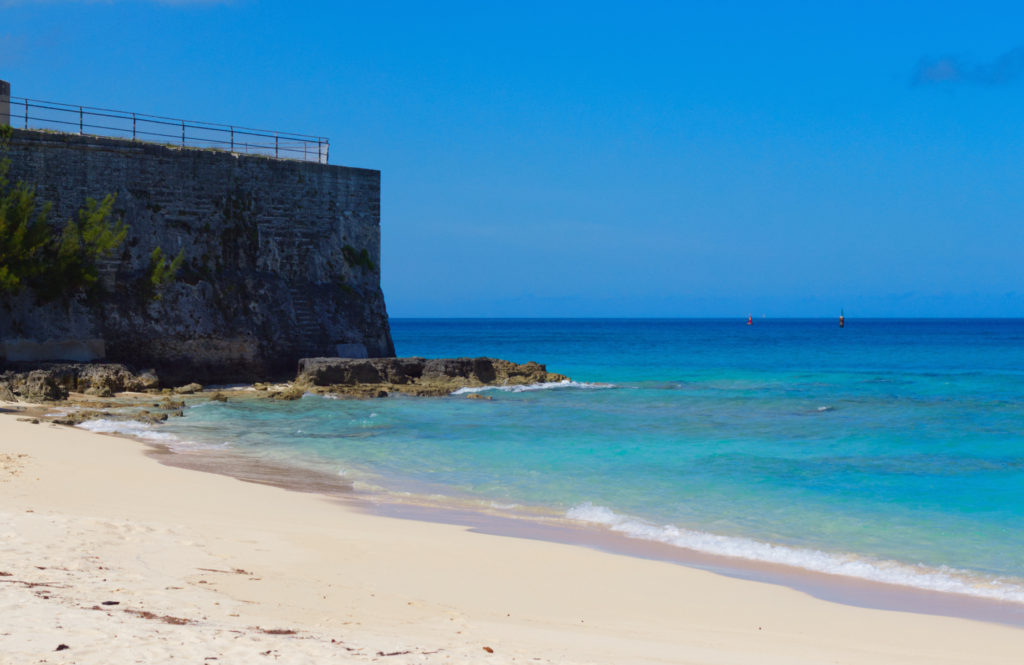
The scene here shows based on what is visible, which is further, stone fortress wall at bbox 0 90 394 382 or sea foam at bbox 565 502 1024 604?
stone fortress wall at bbox 0 90 394 382

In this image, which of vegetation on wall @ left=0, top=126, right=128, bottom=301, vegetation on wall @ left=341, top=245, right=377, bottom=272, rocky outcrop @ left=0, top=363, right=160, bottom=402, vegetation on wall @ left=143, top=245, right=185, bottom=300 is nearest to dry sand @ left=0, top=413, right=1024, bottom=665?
rocky outcrop @ left=0, top=363, right=160, bottom=402

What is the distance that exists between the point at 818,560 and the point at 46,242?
60.5 ft

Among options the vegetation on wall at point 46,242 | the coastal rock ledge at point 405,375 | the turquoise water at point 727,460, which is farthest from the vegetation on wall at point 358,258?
the turquoise water at point 727,460

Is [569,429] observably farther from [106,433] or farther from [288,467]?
[106,433]

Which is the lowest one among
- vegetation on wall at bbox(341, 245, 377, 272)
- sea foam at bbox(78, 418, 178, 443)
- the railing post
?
sea foam at bbox(78, 418, 178, 443)

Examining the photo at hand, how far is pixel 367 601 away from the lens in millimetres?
5344

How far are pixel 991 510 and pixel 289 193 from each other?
753 inches

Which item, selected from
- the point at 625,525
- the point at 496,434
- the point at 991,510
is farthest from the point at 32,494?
the point at 991,510

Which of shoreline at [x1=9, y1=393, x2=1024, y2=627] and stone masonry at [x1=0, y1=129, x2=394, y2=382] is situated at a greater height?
stone masonry at [x1=0, y1=129, x2=394, y2=382]

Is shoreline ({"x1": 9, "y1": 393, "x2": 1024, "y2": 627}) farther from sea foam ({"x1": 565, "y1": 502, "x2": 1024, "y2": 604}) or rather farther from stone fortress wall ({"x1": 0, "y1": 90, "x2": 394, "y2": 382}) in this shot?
stone fortress wall ({"x1": 0, "y1": 90, "x2": 394, "y2": 382})

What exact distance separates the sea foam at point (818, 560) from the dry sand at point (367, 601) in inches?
36.2

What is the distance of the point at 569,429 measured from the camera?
15.6 meters

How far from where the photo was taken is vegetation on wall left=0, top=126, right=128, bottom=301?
1966 cm

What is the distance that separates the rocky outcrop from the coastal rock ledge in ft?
11.7
